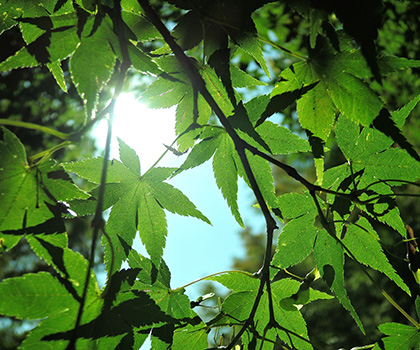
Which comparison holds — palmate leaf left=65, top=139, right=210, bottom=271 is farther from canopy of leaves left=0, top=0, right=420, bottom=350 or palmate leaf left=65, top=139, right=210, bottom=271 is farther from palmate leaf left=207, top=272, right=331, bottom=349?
palmate leaf left=207, top=272, right=331, bottom=349

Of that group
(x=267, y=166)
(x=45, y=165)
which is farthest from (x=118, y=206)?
(x=267, y=166)

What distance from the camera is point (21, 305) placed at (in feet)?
1.69

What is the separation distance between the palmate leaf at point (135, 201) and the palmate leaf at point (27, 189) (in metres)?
0.10

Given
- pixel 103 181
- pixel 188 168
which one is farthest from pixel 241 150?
pixel 103 181

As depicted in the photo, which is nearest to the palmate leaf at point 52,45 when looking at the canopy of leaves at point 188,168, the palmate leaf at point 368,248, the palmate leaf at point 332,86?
the canopy of leaves at point 188,168

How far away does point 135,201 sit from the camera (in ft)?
2.52

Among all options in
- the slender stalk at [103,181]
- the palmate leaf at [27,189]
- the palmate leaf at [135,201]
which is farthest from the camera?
the palmate leaf at [135,201]

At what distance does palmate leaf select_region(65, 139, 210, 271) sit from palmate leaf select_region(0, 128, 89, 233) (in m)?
0.10

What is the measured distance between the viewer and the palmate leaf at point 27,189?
0.57m

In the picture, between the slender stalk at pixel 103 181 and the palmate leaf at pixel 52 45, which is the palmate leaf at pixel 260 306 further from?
the palmate leaf at pixel 52 45

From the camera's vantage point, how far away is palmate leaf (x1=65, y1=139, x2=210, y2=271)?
0.72 metres

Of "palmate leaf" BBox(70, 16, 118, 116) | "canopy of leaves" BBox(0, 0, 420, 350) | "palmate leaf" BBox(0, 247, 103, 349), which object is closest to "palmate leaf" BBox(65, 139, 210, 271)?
"canopy of leaves" BBox(0, 0, 420, 350)

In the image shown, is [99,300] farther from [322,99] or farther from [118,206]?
[322,99]

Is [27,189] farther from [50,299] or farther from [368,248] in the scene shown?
[368,248]
